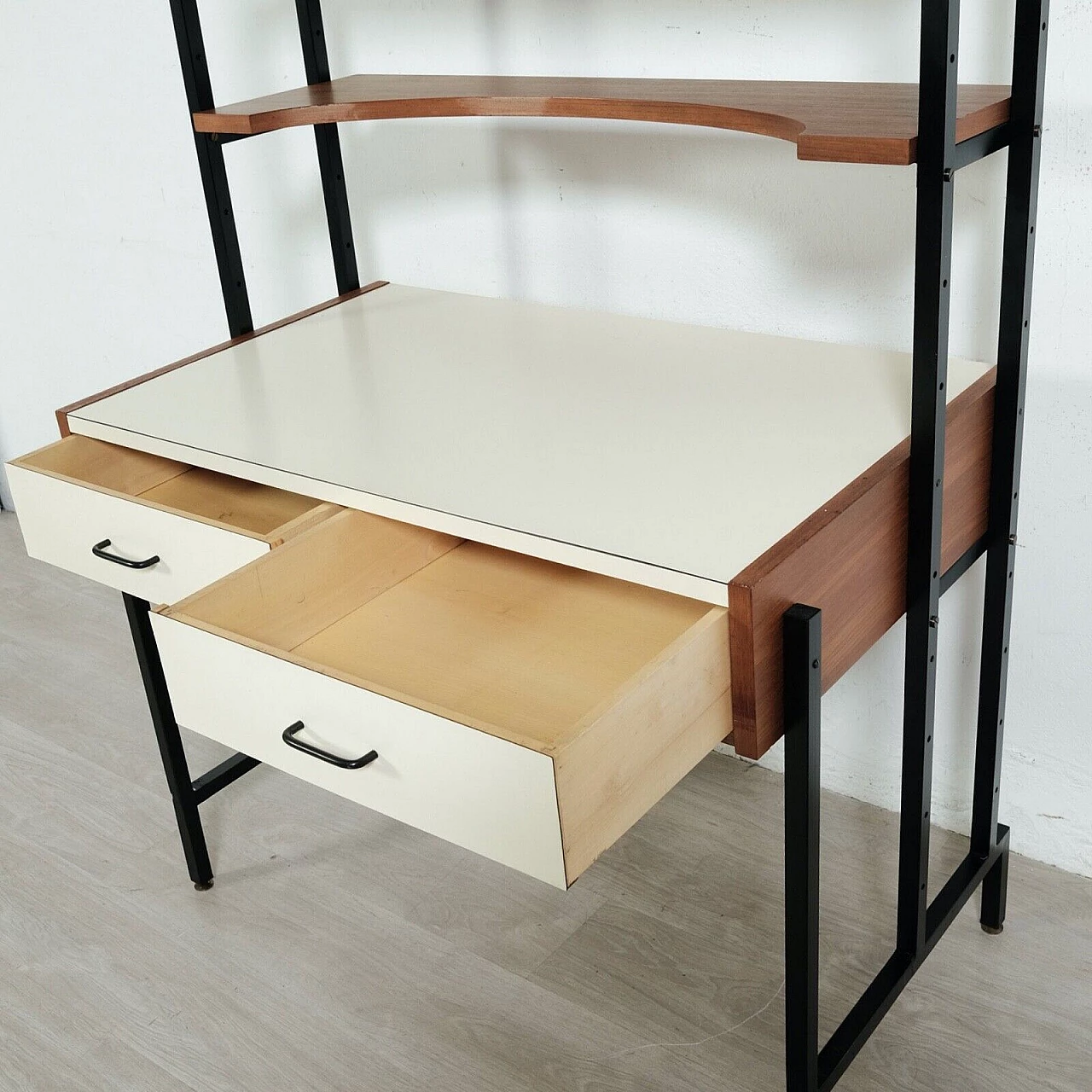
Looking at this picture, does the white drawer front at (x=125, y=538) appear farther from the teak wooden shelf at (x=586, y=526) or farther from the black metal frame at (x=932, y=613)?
the black metal frame at (x=932, y=613)

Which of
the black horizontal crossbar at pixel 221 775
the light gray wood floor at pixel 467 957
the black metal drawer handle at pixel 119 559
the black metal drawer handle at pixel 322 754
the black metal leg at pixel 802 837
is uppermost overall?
the black metal drawer handle at pixel 119 559

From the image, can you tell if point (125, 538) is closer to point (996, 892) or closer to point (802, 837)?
point (802, 837)

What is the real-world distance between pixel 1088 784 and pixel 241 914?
1.17 meters

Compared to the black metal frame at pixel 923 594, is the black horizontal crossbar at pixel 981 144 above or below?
above

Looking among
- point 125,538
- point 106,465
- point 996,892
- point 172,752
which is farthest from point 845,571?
point 172,752

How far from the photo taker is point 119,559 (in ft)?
4.73

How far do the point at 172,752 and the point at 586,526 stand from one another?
35.9 inches

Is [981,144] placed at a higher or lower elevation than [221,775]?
higher

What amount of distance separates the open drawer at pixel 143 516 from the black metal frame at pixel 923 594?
22 cm

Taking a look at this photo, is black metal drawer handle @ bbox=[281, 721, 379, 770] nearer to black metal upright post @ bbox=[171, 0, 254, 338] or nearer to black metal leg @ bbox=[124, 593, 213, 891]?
black metal leg @ bbox=[124, 593, 213, 891]

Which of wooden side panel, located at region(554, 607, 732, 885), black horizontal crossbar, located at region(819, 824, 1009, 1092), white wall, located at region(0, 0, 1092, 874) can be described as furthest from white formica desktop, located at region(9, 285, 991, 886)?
black horizontal crossbar, located at region(819, 824, 1009, 1092)

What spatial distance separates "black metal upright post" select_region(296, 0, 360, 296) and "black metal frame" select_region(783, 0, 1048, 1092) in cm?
99

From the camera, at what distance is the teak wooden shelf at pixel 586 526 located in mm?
1049

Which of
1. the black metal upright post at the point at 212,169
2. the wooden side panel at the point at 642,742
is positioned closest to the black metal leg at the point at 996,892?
the wooden side panel at the point at 642,742
